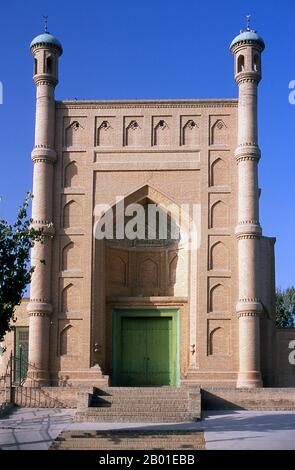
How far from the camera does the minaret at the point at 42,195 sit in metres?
25.7

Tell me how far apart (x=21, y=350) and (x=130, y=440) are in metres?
12.0

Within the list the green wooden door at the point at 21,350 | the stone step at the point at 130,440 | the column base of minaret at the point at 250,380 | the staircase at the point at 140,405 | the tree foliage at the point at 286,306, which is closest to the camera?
the stone step at the point at 130,440

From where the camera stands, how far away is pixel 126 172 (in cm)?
2689

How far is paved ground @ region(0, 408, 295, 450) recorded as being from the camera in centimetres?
1731

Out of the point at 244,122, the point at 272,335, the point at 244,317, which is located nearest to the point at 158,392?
the point at 244,317

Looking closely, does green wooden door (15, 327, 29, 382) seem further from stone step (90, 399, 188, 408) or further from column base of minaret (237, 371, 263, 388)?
column base of minaret (237, 371, 263, 388)

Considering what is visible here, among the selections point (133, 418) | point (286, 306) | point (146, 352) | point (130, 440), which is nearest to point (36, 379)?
point (146, 352)

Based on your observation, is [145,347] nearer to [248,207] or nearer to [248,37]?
[248,207]

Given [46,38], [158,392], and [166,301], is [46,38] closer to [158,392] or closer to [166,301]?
[166,301]

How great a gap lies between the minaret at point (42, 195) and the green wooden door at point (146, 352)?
2638 millimetres

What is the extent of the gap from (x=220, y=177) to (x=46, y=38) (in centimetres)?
747

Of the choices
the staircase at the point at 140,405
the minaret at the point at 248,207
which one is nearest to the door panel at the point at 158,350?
the minaret at the point at 248,207

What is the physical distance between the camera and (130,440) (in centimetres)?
1791

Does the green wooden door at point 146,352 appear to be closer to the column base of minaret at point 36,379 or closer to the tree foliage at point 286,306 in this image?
the column base of minaret at point 36,379
